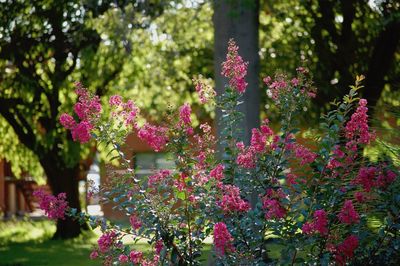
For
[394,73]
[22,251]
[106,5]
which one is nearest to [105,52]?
[106,5]

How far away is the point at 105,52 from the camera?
1638 centimetres

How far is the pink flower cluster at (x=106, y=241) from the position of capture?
5.23 metres

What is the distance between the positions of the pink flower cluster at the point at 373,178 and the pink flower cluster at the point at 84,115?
5.49 feet

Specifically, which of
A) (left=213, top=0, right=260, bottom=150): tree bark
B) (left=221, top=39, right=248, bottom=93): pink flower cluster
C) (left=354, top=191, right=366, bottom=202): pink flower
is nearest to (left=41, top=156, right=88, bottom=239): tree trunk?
(left=213, top=0, right=260, bottom=150): tree bark

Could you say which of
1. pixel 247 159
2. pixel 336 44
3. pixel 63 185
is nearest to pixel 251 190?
pixel 247 159

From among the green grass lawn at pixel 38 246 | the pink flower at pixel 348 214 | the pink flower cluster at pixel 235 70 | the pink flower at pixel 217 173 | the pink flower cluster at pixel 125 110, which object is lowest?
the green grass lawn at pixel 38 246

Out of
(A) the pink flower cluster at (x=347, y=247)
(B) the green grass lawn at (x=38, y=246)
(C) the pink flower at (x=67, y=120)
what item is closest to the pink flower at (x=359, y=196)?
(A) the pink flower cluster at (x=347, y=247)

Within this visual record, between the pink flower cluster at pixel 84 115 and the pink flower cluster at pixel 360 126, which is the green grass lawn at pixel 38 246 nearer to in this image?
the pink flower cluster at pixel 84 115

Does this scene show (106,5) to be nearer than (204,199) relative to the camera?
No

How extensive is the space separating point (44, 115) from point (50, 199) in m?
11.7

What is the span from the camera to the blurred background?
47.9 ft

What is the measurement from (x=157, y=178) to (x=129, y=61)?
11.6 metres

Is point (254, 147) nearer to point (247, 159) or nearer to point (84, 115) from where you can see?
point (247, 159)

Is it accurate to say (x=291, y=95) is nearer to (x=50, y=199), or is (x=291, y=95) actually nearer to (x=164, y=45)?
(x=50, y=199)
